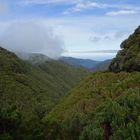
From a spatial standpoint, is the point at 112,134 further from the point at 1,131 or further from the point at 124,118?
the point at 1,131

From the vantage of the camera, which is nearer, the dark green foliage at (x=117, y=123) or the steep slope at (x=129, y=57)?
the dark green foliage at (x=117, y=123)

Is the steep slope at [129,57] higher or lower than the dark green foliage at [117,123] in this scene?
higher

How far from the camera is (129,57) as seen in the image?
86.2 metres

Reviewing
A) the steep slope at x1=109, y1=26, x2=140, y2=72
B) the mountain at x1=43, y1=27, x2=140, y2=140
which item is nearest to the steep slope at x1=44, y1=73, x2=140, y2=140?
the mountain at x1=43, y1=27, x2=140, y2=140

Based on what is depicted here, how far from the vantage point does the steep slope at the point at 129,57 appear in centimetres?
8381

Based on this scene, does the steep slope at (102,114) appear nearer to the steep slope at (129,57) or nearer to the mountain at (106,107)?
the mountain at (106,107)

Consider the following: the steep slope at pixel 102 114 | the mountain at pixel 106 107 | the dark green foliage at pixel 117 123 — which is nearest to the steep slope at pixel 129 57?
the mountain at pixel 106 107

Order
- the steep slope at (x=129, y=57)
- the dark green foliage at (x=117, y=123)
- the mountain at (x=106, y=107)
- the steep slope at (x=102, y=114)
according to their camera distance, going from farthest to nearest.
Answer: the steep slope at (x=129, y=57) < the mountain at (x=106, y=107) < the steep slope at (x=102, y=114) < the dark green foliage at (x=117, y=123)

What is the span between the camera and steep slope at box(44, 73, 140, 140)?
49.8m

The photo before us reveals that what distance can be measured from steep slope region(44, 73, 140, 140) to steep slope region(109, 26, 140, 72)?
15.6 ft

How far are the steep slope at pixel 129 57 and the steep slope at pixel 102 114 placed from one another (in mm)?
4768

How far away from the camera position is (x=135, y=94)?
5647 centimetres

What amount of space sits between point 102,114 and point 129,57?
35.9 metres

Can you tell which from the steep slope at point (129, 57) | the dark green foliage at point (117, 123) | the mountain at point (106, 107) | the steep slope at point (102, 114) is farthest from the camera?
the steep slope at point (129, 57)
